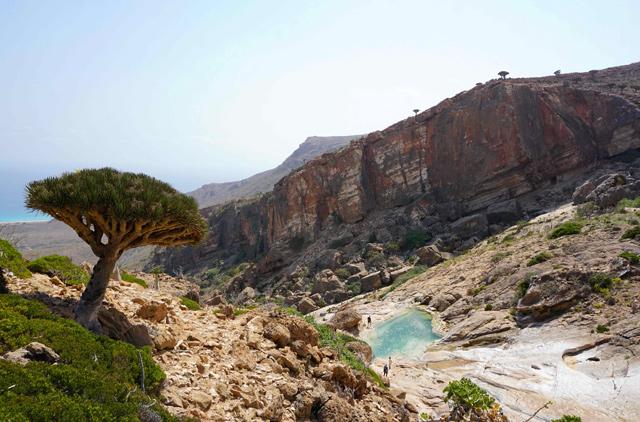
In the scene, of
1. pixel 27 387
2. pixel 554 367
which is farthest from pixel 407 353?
pixel 27 387

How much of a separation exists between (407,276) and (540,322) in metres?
18.5

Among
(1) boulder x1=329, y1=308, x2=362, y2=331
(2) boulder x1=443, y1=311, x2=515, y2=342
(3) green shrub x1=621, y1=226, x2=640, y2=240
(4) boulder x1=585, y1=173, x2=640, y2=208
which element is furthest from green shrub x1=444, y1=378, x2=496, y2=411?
(4) boulder x1=585, y1=173, x2=640, y2=208

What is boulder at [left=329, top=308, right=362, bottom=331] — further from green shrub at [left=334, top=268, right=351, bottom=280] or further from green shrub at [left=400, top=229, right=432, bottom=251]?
green shrub at [left=400, top=229, right=432, bottom=251]

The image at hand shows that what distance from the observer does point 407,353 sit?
84.3ft

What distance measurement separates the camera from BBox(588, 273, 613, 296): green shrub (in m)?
23.7

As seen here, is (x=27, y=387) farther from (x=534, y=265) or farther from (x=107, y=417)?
(x=534, y=265)

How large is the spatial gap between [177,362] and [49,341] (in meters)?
2.76

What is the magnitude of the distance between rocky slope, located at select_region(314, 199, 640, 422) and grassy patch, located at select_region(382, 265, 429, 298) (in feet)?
6.35

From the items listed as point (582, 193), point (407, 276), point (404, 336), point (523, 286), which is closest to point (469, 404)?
point (404, 336)

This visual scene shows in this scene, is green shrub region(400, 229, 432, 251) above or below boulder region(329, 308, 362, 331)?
above

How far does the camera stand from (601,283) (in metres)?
24.1

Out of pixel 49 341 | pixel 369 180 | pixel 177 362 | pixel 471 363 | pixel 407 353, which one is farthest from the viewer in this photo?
pixel 369 180

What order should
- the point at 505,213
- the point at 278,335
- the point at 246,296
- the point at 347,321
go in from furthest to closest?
the point at 246,296 < the point at 505,213 < the point at 347,321 < the point at 278,335

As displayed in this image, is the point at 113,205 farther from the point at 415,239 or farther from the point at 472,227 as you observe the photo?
the point at 415,239
